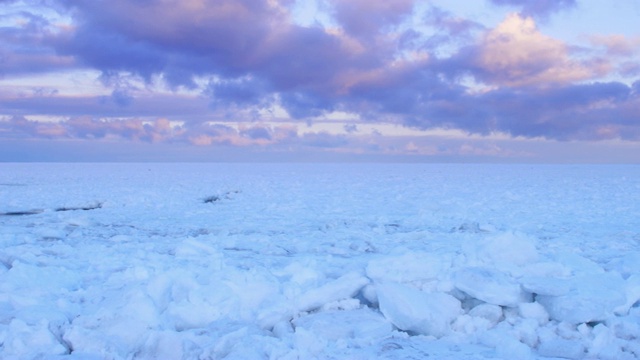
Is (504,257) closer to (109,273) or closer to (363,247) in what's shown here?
(363,247)

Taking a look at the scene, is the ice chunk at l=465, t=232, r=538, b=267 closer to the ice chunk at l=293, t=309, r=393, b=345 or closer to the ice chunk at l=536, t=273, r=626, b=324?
the ice chunk at l=536, t=273, r=626, b=324

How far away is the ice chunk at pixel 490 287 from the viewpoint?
4.18 meters

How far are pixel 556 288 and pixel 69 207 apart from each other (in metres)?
9.96

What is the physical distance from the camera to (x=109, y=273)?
511cm

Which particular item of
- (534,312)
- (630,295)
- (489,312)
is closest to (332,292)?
(489,312)

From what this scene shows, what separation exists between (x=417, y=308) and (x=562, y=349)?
884mm

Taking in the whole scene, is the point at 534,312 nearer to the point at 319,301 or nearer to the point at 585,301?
the point at 585,301

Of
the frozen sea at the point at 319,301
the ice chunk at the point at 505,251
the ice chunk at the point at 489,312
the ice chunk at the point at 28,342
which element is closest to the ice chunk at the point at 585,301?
the frozen sea at the point at 319,301

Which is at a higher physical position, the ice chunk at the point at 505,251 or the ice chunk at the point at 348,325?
the ice chunk at the point at 505,251

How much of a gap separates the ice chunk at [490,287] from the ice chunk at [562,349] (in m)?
0.57

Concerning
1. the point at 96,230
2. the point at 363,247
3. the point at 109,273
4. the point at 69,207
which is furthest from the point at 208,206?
the point at 109,273

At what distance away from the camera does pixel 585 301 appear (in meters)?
4.06

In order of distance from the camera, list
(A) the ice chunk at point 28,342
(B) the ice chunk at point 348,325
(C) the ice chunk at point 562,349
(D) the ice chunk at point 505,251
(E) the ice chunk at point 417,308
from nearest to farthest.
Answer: (A) the ice chunk at point 28,342
(C) the ice chunk at point 562,349
(B) the ice chunk at point 348,325
(E) the ice chunk at point 417,308
(D) the ice chunk at point 505,251

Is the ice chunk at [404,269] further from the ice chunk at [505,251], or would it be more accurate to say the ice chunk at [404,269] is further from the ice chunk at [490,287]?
the ice chunk at [505,251]
